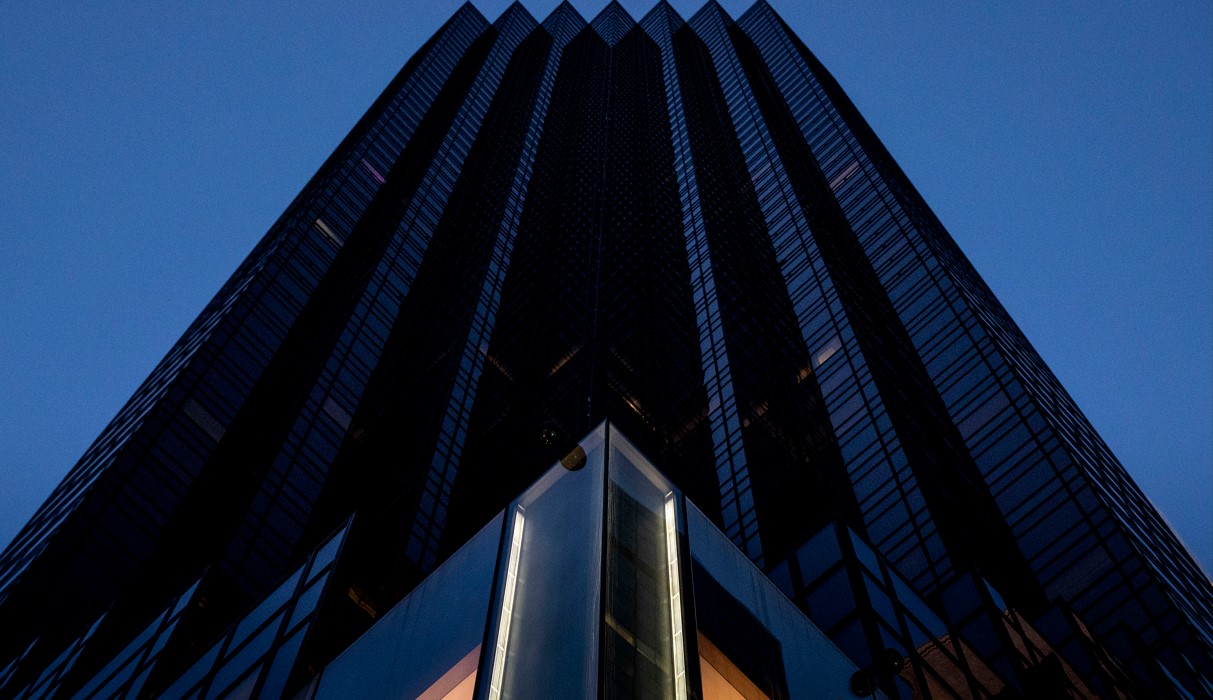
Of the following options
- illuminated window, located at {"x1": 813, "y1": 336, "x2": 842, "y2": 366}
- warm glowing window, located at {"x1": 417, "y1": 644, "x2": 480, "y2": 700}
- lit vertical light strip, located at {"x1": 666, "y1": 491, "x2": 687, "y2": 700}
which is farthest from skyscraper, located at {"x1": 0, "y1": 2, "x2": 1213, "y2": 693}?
warm glowing window, located at {"x1": 417, "y1": 644, "x2": 480, "y2": 700}

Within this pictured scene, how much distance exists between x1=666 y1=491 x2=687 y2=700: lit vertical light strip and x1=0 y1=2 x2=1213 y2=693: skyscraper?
59.2 inches

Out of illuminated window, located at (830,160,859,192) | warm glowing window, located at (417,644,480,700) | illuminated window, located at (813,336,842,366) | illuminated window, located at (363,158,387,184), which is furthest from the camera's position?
illuminated window, located at (830,160,859,192)

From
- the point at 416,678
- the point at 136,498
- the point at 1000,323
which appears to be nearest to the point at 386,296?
the point at 136,498

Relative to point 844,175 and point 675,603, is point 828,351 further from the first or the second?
point 675,603

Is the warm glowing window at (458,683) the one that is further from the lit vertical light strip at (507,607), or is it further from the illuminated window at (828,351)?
the illuminated window at (828,351)

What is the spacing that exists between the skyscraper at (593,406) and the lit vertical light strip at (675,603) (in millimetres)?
1503

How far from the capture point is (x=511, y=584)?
623 inches

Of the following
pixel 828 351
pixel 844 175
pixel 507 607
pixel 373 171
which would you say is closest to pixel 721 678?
pixel 507 607

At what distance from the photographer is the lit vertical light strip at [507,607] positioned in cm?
1389

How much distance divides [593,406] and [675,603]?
25.4 meters

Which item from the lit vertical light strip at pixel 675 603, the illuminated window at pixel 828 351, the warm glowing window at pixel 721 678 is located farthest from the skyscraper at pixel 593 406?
the warm glowing window at pixel 721 678

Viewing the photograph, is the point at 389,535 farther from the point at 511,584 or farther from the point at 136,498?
the point at 511,584

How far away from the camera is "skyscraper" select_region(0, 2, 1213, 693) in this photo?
3472 centimetres

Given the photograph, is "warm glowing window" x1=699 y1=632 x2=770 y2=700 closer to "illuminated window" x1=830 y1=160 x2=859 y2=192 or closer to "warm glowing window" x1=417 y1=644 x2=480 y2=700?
"warm glowing window" x1=417 y1=644 x2=480 y2=700
